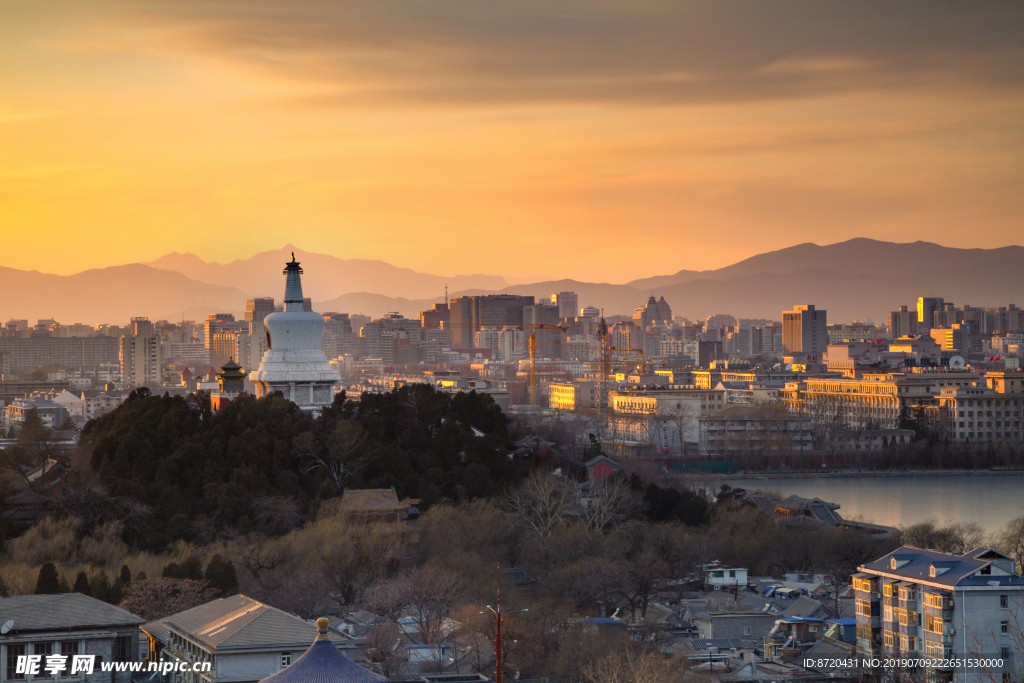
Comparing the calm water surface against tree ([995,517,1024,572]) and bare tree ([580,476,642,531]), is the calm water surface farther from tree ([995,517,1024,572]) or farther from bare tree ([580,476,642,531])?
bare tree ([580,476,642,531])

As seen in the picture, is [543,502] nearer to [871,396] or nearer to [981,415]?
[981,415]

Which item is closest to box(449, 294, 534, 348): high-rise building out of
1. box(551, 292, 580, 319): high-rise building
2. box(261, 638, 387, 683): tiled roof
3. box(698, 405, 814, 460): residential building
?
box(551, 292, 580, 319): high-rise building

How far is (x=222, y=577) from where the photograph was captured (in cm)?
1911

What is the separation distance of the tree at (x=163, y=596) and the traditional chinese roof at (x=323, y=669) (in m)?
7.55

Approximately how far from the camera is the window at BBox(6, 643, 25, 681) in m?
15.2

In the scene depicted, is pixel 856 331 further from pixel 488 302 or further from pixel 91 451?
pixel 91 451

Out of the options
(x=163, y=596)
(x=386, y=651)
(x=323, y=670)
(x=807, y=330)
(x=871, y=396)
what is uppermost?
(x=807, y=330)

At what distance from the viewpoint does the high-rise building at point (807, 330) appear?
15025 cm

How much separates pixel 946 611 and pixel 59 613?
10622mm

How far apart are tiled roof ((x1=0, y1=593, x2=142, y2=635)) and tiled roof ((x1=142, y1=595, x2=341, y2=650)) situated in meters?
0.49

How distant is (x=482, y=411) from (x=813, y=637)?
11.4 metres

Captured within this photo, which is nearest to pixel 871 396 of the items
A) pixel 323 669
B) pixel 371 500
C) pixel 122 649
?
pixel 371 500

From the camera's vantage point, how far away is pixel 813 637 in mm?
19906

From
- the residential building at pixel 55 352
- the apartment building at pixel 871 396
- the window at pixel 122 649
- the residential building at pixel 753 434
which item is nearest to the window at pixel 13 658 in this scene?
the window at pixel 122 649
